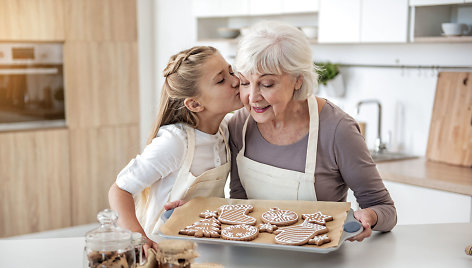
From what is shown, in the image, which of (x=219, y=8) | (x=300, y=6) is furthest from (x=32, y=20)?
(x=300, y=6)

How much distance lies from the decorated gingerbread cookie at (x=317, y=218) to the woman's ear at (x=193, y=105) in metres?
0.55

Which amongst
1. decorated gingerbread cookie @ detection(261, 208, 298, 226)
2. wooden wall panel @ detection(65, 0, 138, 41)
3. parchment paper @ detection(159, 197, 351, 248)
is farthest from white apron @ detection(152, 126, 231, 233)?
wooden wall panel @ detection(65, 0, 138, 41)

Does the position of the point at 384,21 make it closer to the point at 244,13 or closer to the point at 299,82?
the point at 244,13

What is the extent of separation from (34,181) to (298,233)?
3.28 metres

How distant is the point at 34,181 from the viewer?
4324mm

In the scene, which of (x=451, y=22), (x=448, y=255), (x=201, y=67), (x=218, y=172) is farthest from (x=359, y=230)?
(x=451, y=22)

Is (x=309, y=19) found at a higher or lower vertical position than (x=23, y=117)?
higher

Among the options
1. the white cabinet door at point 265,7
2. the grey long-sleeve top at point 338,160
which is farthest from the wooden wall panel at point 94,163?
the grey long-sleeve top at point 338,160

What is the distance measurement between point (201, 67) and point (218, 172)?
35 centimetres

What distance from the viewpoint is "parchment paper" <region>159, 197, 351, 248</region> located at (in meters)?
1.50

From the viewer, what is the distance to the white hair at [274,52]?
1770mm

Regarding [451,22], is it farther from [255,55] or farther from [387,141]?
[255,55]

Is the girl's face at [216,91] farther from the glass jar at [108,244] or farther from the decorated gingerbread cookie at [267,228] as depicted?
the glass jar at [108,244]

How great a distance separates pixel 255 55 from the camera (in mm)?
1766
